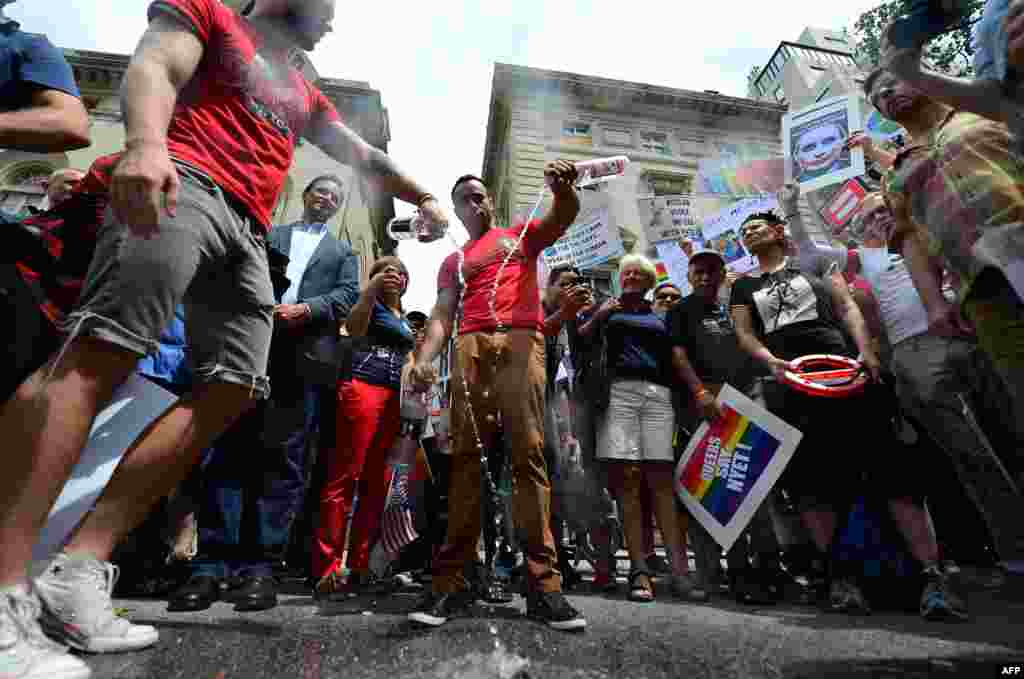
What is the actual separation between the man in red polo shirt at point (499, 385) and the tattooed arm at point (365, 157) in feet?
1.77

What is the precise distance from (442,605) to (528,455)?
0.59 m

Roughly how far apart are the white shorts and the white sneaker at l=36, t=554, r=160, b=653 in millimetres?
2187

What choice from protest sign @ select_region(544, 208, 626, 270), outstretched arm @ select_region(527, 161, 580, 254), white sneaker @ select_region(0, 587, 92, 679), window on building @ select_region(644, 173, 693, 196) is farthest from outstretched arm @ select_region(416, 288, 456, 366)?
window on building @ select_region(644, 173, 693, 196)

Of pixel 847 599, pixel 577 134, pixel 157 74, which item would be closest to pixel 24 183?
pixel 577 134

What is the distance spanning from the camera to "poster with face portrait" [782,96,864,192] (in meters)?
5.36

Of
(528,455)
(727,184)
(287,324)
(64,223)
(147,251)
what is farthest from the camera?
(727,184)

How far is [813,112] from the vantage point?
19.6ft

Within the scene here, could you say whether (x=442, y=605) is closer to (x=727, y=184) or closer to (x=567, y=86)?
(x=727, y=184)

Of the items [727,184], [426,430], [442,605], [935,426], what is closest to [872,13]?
[727,184]

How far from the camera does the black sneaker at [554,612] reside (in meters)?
1.61

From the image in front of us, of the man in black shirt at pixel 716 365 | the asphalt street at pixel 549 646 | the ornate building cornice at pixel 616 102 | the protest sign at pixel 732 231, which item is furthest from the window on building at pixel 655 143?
the asphalt street at pixel 549 646

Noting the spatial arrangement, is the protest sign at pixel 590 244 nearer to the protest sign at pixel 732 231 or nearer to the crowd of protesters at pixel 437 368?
the protest sign at pixel 732 231

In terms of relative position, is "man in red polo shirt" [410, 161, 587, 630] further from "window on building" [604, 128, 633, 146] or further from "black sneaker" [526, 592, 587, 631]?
"window on building" [604, 128, 633, 146]

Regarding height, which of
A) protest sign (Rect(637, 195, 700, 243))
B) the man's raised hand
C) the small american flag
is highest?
protest sign (Rect(637, 195, 700, 243))
